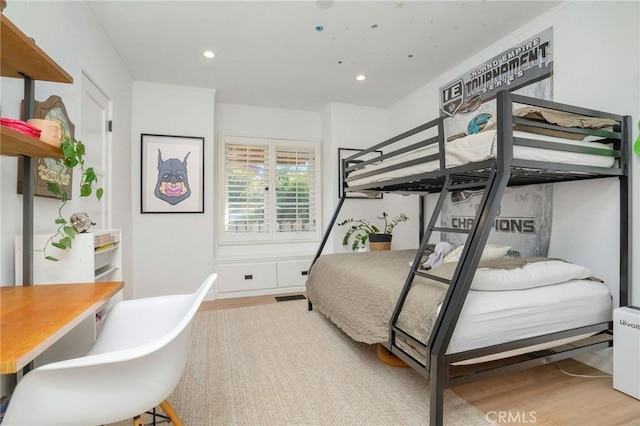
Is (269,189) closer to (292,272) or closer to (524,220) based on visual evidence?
(292,272)

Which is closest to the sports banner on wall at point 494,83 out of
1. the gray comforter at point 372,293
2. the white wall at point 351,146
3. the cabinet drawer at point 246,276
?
the gray comforter at point 372,293

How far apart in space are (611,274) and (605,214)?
39cm

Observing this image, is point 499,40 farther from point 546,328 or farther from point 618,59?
point 546,328

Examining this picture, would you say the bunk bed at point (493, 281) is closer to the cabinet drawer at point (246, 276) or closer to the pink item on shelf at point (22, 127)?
the pink item on shelf at point (22, 127)

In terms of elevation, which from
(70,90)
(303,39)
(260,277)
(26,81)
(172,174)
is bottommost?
(260,277)

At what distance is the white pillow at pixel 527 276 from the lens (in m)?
1.54

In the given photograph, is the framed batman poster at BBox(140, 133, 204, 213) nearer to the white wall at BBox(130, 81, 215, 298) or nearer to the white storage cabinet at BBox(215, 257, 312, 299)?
the white wall at BBox(130, 81, 215, 298)

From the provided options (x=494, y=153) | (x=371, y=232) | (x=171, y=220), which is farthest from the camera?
(x=371, y=232)

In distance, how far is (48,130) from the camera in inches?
50.0

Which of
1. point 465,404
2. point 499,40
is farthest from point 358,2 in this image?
point 465,404

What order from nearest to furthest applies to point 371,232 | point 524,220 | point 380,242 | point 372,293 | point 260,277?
point 372,293 → point 524,220 → point 380,242 → point 260,277 → point 371,232

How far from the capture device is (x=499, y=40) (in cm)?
270

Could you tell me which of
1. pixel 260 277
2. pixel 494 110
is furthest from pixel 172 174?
pixel 494 110

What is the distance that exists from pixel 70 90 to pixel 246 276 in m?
2.63
